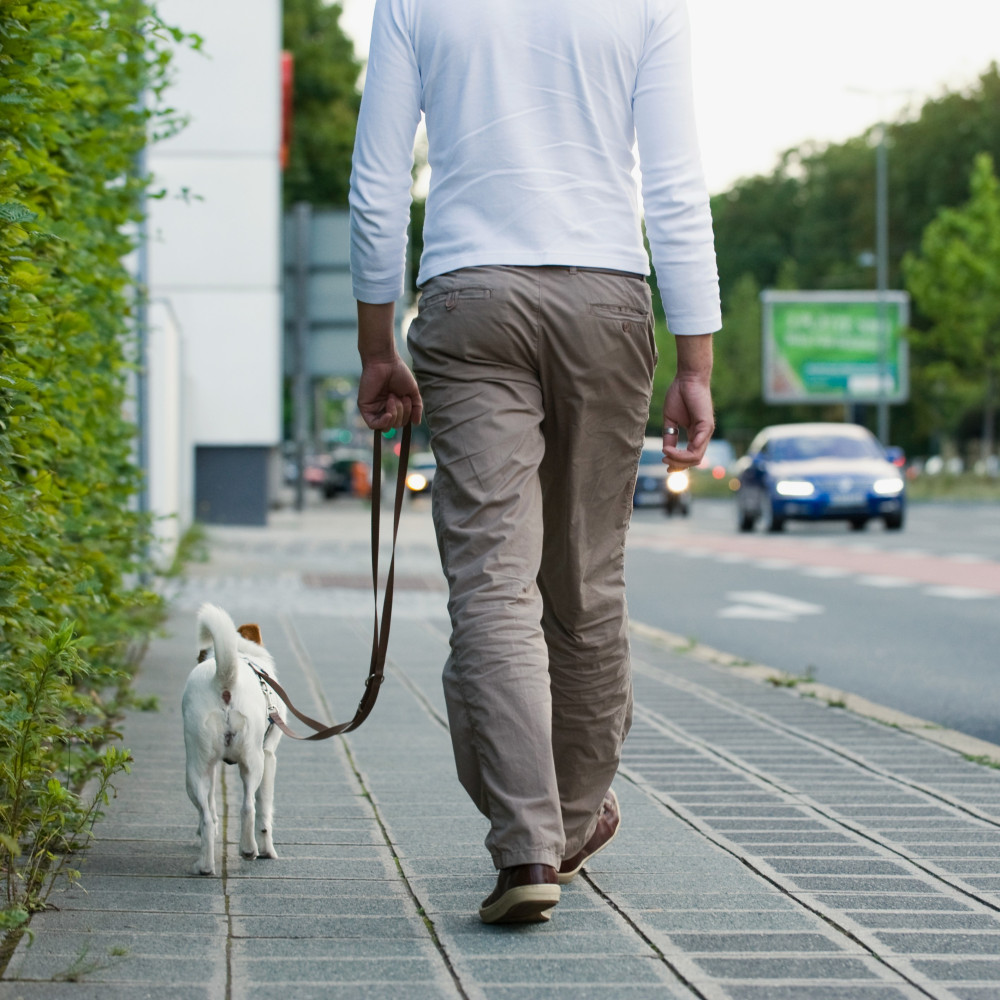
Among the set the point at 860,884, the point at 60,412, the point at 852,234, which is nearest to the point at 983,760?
the point at 860,884

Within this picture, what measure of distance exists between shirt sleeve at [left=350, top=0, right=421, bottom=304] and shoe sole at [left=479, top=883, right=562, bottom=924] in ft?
4.16

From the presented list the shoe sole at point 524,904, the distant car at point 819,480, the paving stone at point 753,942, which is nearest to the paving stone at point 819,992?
the paving stone at point 753,942

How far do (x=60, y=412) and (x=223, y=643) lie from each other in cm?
190

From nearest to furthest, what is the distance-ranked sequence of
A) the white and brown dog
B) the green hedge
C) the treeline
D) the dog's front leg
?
1. the green hedge
2. the white and brown dog
3. the dog's front leg
4. the treeline

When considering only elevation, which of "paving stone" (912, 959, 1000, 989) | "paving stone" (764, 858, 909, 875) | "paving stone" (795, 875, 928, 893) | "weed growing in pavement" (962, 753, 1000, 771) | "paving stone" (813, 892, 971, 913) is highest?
"paving stone" (912, 959, 1000, 989)

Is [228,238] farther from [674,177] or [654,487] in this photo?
[674,177]

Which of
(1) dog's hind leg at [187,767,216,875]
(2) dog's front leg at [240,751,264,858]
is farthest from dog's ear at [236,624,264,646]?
(1) dog's hind leg at [187,767,216,875]

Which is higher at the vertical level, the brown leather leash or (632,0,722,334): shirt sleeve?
(632,0,722,334): shirt sleeve

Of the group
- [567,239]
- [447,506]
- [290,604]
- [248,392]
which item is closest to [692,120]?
[567,239]

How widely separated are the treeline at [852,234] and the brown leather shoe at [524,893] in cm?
4754

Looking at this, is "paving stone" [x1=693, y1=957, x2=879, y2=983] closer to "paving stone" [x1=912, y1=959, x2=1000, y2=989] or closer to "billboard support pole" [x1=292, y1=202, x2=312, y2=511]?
"paving stone" [x1=912, y1=959, x2=1000, y2=989]

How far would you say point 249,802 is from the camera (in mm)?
4109

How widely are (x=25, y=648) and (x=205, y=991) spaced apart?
57.7 inches

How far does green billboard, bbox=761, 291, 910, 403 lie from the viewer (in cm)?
5212
